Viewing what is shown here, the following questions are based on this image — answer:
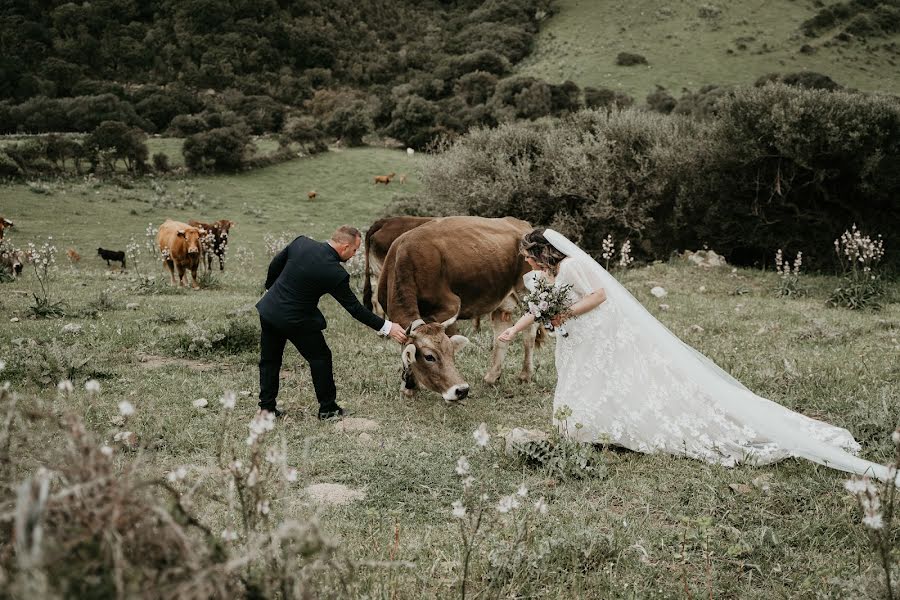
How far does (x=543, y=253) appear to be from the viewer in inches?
283

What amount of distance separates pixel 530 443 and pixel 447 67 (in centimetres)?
8504

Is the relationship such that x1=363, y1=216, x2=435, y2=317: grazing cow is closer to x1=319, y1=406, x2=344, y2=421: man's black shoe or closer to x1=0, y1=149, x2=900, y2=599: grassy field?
x1=0, y1=149, x2=900, y2=599: grassy field

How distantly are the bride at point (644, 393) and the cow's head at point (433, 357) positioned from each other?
3.74 ft

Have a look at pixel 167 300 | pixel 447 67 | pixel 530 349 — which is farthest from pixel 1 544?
pixel 447 67

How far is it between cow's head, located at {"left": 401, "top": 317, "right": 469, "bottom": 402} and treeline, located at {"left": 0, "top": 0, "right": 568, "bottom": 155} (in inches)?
2011

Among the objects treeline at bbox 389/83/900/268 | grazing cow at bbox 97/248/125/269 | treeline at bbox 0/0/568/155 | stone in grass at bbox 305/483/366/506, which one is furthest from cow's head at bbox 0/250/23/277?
treeline at bbox 0/0/568/155

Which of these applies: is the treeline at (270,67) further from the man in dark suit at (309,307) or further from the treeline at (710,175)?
the man in dark suit at (309,307)

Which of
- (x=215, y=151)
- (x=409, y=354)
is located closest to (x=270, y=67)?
(x=215, y=151)

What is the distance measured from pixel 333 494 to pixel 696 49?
83568mm

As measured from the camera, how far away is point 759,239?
64.2 feet

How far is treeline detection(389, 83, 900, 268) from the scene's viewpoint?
1812 cm

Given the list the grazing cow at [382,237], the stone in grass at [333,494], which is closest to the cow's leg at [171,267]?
the grazing cow at [382,237]

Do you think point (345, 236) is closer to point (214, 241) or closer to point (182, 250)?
point (182, 250)

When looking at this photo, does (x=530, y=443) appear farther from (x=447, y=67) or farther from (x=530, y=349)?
(x=447, y=67)
